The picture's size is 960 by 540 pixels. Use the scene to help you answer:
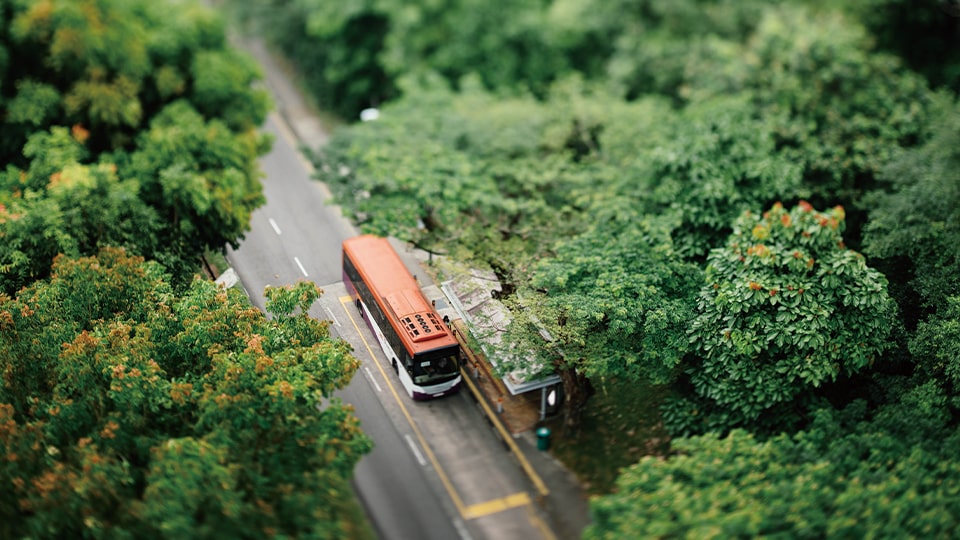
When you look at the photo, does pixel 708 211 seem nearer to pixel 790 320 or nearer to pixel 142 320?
pixel 790 320

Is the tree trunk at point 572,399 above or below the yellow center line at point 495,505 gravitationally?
above

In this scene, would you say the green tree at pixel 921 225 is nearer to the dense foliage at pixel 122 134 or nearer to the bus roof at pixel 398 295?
the bus roof at pixel 398 295

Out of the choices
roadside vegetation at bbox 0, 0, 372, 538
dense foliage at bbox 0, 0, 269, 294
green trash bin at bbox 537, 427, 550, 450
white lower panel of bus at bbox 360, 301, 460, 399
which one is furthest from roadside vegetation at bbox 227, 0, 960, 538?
roadside vegetation at bbox 0, 0, 372, 538

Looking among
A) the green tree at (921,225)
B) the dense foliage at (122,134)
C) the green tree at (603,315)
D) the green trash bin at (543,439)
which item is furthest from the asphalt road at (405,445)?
the green tree at (921,225)

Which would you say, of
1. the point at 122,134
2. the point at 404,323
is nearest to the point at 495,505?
the point at 404,323

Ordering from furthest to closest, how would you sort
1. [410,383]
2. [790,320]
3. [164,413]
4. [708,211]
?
1. [708,211]
2. [410,383]
3. [790,320]
4. [164,413]
